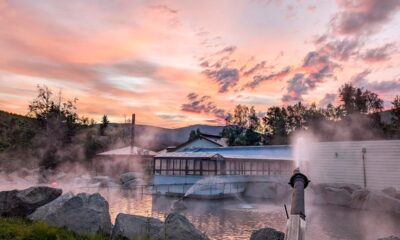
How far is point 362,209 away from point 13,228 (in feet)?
93.4

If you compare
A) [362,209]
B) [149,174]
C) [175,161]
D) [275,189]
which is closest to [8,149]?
[149,174]

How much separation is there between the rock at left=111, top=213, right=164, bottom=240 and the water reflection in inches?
303

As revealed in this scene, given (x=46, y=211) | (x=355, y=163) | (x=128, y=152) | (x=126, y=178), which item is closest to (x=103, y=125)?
(x=128, y=152)

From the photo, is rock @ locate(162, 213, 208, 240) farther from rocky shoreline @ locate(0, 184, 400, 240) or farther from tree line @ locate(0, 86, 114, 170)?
tree line @ locate(0, 86, 114, 170)

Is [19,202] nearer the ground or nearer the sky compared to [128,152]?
nearer the ground

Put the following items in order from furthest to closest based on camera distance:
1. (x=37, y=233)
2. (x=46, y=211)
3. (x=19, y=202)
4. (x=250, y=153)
A: (x=250, y=153)
(x=19, y=202)
(x=46, y=211)
(x=37, y=233)

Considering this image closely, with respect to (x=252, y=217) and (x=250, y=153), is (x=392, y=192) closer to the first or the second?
(x=252, y=217)

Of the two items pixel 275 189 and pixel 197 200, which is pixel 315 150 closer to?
pixel 275 189

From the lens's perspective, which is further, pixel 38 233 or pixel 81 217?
pixel 81 217

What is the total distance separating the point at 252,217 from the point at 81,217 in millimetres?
16465

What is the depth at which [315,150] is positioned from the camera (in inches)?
1716

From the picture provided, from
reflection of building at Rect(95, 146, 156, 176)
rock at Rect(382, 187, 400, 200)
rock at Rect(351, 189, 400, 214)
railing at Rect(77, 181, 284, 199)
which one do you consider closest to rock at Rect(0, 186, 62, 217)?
railing at Rect(77, 181, 284, 199)

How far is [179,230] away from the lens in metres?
11.8

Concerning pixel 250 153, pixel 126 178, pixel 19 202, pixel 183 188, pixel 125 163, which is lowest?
pixel 183 188
